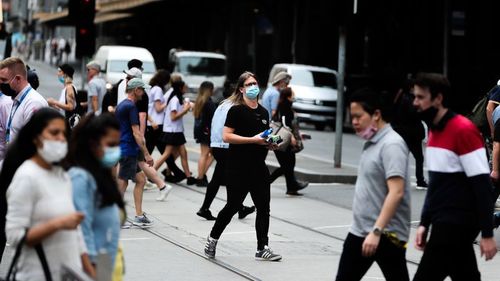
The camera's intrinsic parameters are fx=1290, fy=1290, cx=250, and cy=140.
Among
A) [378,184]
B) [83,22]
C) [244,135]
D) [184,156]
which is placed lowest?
[184,156]

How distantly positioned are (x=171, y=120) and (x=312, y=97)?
1688 centimetres

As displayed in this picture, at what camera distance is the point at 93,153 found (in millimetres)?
5949

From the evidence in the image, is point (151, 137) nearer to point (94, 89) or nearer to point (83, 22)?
point (94, 89)

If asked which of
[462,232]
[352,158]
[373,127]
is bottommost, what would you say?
[352,158]

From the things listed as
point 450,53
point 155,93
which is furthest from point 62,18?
point 155,93

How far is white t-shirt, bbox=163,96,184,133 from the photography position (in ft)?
60.1

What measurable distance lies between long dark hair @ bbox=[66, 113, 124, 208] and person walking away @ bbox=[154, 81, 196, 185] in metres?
12.2

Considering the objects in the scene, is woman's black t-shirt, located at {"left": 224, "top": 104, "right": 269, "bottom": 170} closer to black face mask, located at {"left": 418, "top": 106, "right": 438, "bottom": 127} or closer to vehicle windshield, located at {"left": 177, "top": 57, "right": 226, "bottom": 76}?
black face mask, located at {"left": 418, "top": 106, "right": 438, "bottom": 127}

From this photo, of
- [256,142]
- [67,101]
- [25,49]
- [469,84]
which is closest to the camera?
[256,142]

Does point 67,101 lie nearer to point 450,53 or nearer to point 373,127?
point 373,127

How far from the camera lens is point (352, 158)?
2533cm

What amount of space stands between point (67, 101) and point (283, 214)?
322cm

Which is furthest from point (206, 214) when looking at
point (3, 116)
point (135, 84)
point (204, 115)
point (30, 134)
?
point (30, 134)

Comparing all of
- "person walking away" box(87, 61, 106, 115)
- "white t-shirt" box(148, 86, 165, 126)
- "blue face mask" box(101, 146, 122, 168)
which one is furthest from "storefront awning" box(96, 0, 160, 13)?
"blue face mask" box(101, 146, 122, 168)
